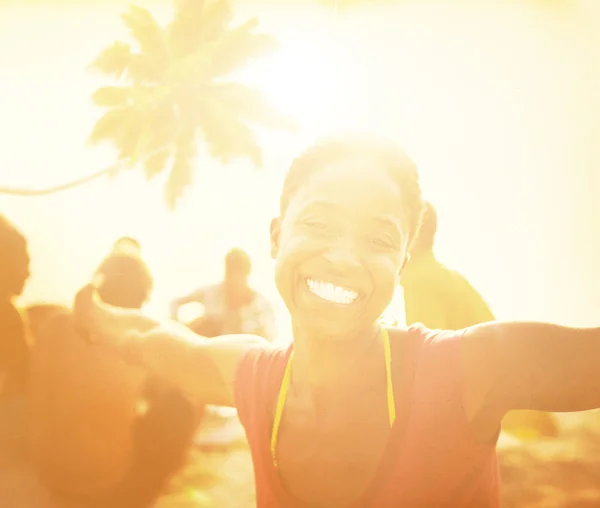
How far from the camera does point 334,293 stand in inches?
38.0

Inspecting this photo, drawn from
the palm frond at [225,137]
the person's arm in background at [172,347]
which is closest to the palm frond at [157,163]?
the palm frond at [225,137]

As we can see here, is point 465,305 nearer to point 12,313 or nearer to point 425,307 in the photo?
point 425,307

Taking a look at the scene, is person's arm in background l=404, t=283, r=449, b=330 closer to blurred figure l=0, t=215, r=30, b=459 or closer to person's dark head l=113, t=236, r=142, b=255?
person's dark head l=113, t=236, r=142, b=255

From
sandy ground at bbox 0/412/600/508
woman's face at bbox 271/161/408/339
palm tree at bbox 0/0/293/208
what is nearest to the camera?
woman's face at bbox 271/161/408/339

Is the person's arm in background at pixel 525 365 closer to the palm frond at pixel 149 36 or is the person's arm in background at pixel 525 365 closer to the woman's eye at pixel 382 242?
the woman's eye at pixel 382 242

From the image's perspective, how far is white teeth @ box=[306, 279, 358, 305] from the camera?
3.17ft

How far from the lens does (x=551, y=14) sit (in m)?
1.26

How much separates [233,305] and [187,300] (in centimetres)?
11

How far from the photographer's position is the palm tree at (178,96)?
1220mm

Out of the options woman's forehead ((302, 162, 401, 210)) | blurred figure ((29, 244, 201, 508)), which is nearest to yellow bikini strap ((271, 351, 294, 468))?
blurred figure ((29, 244, 201, 508))

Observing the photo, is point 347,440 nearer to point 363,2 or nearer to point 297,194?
point 297,194

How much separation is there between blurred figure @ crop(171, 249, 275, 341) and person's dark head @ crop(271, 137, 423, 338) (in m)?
0.18

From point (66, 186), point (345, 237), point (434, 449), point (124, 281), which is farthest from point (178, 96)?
point (434, 449)

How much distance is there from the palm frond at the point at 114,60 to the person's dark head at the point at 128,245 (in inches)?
16.3
